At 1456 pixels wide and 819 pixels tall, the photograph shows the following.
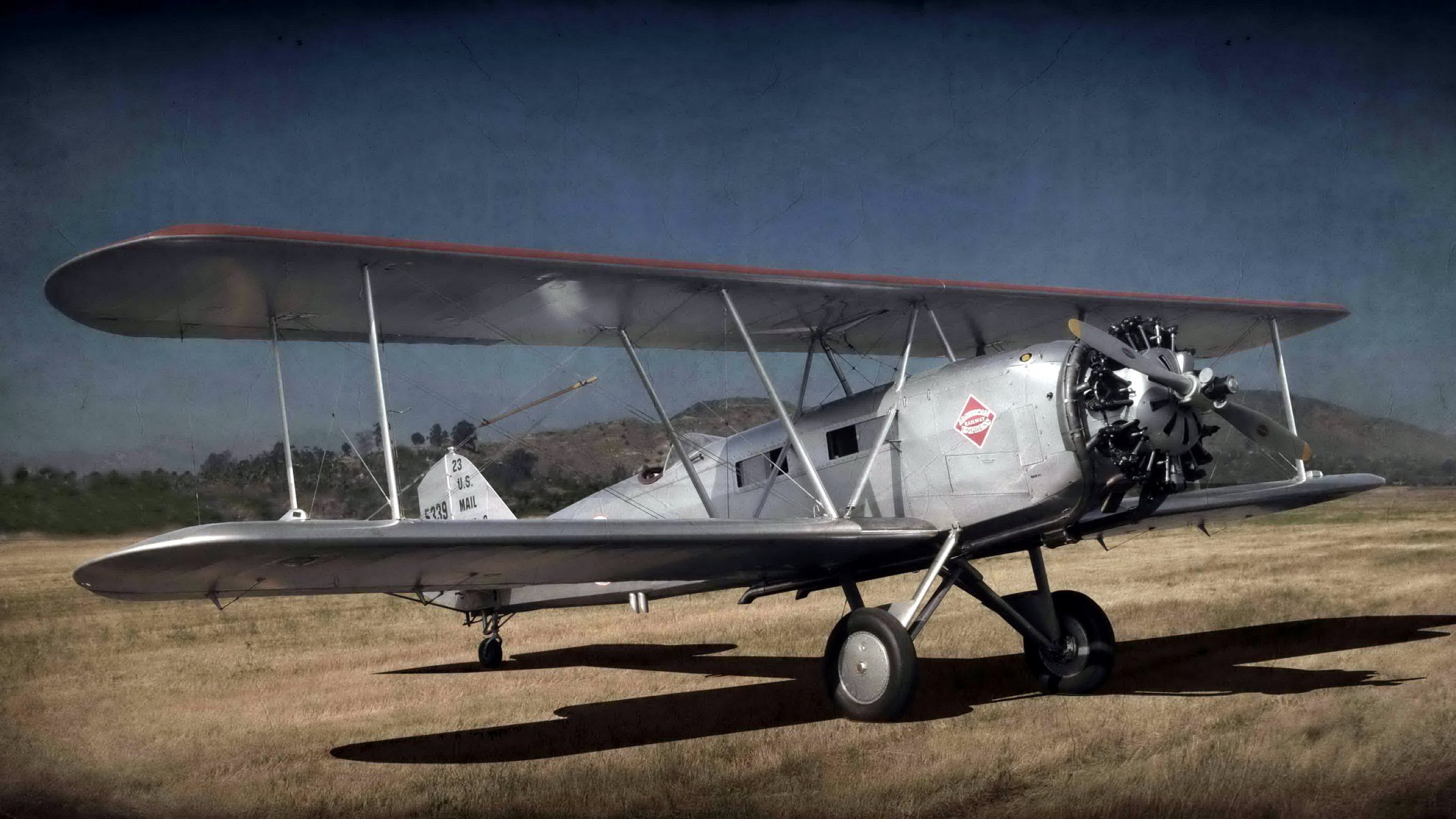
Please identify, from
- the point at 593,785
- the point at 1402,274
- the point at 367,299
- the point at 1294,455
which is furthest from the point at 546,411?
the point at 1402,274

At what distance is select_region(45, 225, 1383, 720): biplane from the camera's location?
7164mm

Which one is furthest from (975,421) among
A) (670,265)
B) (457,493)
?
(457,493)

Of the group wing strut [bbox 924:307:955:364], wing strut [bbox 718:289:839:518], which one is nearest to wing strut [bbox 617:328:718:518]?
wing strut [bbox 718:289:839:518]

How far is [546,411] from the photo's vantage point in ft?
32.8

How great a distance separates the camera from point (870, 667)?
7.93 metres

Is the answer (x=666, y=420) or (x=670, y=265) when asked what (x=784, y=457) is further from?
(x=670, y=265)

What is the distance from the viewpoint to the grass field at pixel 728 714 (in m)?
5.87

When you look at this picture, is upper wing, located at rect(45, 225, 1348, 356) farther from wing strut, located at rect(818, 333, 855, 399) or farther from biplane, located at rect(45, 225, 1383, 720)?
wing strut, located at rect(818, 333, 855, 399)

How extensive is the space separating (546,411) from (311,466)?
7.85 feet

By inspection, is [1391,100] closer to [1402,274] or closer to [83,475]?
[1402,274]

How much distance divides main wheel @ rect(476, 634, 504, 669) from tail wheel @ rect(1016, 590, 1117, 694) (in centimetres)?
658

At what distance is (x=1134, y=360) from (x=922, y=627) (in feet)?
9.71

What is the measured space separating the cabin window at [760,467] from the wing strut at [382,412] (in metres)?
3.87

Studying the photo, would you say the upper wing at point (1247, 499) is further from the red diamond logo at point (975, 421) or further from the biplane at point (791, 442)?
the red diamond logo at point (975, 421)
